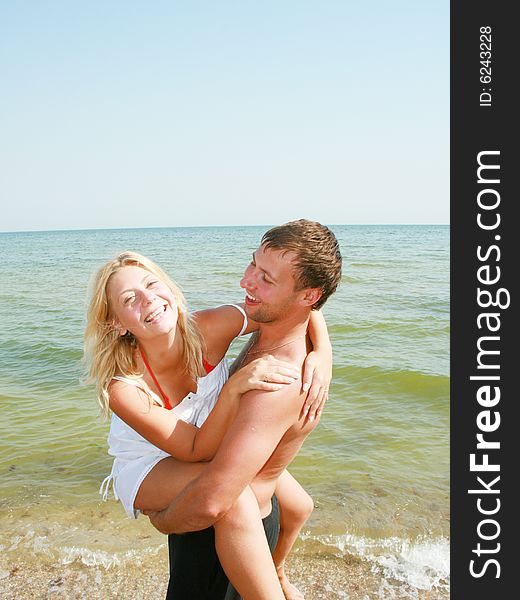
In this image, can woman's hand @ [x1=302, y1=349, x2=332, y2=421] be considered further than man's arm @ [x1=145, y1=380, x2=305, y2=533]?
Yes

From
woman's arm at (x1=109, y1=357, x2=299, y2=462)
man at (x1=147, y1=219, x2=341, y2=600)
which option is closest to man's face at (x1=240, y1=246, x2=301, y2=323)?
man at (x1=147, y1=219, x2=341, y2=600)

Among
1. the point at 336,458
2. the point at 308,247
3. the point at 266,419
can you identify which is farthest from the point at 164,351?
the point at 336,458

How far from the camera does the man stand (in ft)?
9.06

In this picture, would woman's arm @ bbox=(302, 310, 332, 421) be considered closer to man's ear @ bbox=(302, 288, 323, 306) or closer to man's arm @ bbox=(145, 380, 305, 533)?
man's arm @ bbox=(145, 380, 305, 533)

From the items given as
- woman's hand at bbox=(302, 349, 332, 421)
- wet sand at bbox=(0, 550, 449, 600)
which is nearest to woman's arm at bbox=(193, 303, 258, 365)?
woman's hand at bbox=(302, 349, 332, 421)

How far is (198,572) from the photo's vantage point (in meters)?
2.96

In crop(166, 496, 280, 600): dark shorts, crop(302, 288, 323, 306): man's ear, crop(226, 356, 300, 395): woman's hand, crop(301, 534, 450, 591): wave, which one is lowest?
crop(301, 534, 450, 591): wave

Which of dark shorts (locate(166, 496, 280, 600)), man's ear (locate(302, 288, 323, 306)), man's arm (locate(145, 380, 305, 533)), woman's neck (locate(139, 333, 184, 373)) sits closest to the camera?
man's arm (locate(145, 380, 305, 533))

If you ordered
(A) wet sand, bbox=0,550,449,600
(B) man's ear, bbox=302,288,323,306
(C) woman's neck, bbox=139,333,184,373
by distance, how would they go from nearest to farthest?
(B) man's ear, bbox=302,288,323,306
(C) woman's neck, bbox=139,333,184,373
(A) wet sand, bbox=0,550,449,600

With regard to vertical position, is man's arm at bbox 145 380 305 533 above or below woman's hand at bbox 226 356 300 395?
below

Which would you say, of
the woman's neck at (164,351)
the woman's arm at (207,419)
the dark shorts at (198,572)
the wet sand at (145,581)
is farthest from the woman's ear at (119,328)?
the wet sand at (145,581)

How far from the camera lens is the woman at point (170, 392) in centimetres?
283

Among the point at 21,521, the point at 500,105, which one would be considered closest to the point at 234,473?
the point at 500,105

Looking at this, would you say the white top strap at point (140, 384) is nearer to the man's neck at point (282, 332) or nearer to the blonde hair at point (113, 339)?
the blonde hair at point (113, 339)
